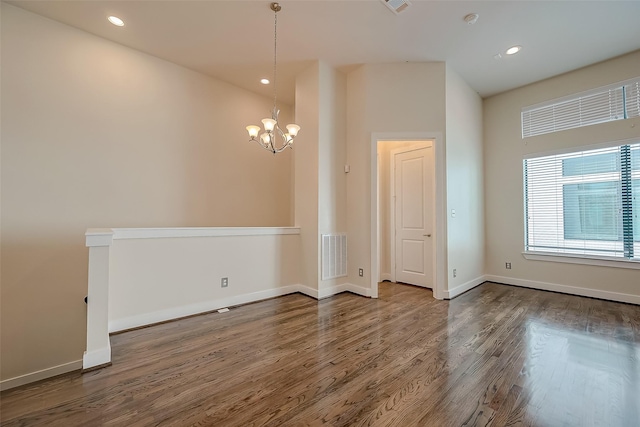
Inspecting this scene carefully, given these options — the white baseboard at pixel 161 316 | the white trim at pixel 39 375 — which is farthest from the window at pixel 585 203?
the white trim at pixel 39 375

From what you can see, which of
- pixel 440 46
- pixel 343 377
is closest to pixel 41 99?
pixel 343 377

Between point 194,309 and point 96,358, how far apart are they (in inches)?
45.8

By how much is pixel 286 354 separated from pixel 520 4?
14.0 feet

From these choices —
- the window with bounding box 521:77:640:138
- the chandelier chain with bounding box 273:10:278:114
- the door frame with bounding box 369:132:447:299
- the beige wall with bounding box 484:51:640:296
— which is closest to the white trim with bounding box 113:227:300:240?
the door frame with bounding box 369:132:447:299

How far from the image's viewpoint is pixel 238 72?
14.1 feet

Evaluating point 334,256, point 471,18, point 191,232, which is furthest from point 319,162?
point 471,18

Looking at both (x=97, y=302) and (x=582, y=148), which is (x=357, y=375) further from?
(x=582, y=148)

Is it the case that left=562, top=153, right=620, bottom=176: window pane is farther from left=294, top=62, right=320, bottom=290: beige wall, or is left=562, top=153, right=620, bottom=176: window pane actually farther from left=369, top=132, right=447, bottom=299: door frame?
left=294, top=62, right=320, bottom=290: beige wall

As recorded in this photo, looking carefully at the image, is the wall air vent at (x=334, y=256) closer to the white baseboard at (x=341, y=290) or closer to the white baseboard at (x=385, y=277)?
the white baseboard at (x=341, y=290)

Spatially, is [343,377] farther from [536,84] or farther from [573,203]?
[536,84]

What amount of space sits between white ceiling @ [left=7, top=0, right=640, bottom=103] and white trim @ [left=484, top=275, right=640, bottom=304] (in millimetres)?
3410

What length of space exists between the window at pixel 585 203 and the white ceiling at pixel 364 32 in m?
1.48

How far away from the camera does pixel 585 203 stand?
162 inches

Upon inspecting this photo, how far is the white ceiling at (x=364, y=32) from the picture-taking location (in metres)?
2.90
